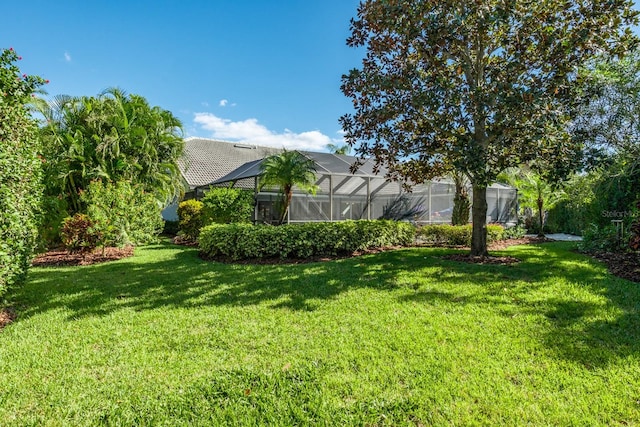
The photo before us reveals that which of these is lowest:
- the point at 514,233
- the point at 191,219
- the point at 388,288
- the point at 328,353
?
the point at 328,353

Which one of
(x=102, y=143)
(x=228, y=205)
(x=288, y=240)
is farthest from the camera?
(x=228, y=205)

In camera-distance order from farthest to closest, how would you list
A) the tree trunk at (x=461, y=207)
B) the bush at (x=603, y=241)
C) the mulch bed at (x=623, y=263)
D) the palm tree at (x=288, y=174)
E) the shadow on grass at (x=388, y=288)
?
the tree trunk at (x=461, y=207)
the palm tree at (x=288, y=174)
the bush at (x=603, y=241)
the mulch bed at (x=623, y=263)
the shadow on grass at (x=388, y=288)

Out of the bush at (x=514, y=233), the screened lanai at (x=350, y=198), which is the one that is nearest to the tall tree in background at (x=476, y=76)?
the screened lanai at (x=350, y=198)

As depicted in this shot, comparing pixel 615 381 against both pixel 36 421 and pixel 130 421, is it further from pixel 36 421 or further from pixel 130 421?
pixel 36 421

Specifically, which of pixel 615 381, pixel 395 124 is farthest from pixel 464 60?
pixel 615 381

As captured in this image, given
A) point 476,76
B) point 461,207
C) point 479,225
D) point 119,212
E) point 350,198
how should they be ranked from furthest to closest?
point 350,198
point 461,207
point 119,212
point 479,225
point 476,76

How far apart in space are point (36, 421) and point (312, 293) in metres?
3.61

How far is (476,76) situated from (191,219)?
11325mm

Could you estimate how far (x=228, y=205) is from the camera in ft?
39.3

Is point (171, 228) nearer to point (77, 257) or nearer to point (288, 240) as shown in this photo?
point (77, 257)

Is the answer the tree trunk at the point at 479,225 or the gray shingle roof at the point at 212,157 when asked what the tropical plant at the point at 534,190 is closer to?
the tree trunk at the point at 479,225

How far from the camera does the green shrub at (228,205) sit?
39.3ft

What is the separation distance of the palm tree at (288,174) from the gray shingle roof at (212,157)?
8843 mm

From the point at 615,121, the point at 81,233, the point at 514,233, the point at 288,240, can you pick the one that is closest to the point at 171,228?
the point at 81,233
